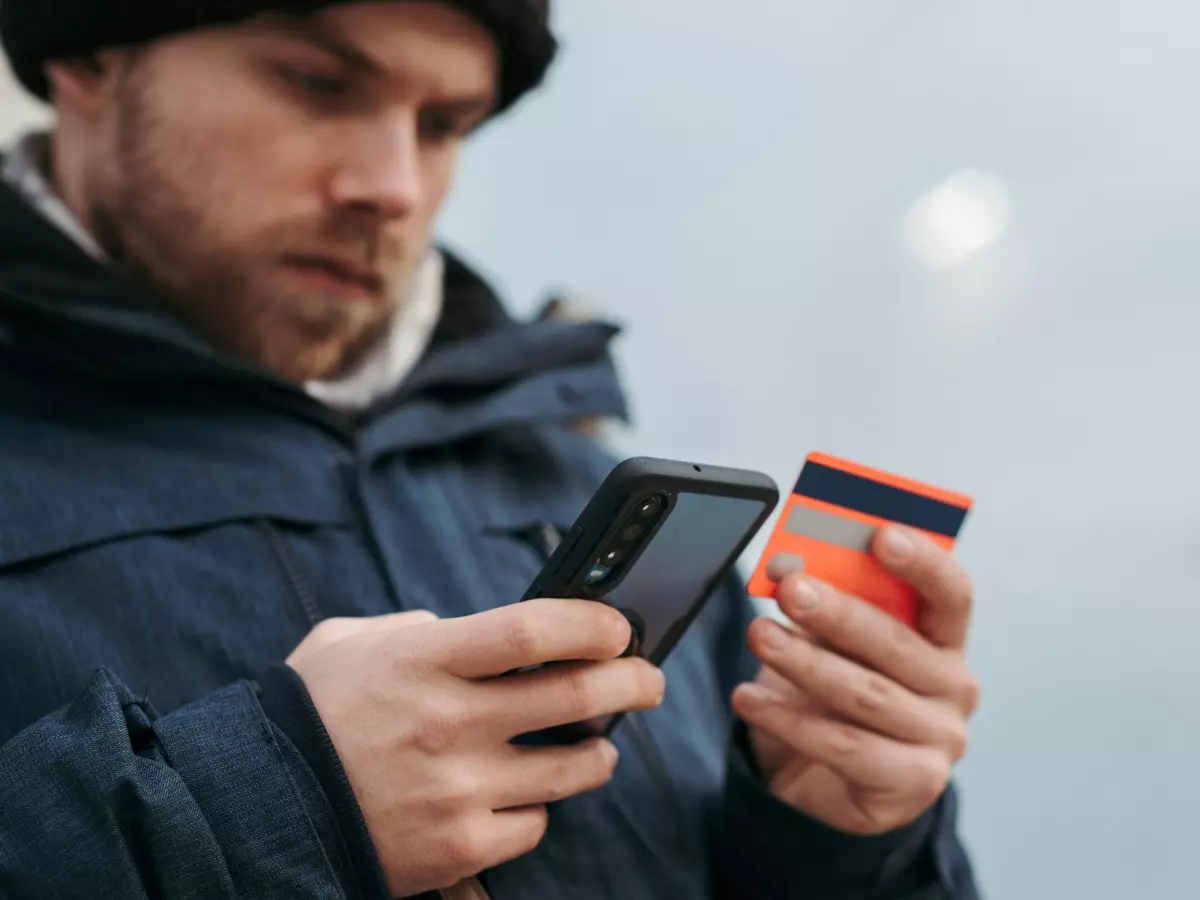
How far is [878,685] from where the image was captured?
0.56 meters

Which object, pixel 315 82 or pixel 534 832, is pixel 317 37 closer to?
pixel 315 82

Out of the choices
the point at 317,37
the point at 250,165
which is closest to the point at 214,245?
the point at 250,165

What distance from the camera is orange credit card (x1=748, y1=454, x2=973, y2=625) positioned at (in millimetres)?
522

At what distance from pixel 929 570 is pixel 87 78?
788 millimetres

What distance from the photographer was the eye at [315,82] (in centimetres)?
75

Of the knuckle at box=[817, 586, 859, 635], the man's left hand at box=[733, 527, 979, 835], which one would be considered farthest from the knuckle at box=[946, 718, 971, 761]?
the knuckle at box=[817, 586, 859, 635]

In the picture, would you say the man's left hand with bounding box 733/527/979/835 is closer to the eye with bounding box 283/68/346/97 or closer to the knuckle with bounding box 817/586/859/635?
the knuckle with bounding box 817/586/859/635

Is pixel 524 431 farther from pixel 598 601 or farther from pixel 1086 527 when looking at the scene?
pixel 1086 527

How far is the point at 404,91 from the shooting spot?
769 millimetres

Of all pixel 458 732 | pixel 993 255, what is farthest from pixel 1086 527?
pixel 458 732

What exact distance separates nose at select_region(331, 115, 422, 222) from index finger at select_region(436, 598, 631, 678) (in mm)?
422

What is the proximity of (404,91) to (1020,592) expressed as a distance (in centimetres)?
86

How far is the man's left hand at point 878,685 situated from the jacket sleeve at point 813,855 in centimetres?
4

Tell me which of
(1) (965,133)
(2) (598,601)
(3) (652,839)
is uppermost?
(1) (965,133)
